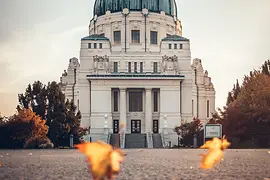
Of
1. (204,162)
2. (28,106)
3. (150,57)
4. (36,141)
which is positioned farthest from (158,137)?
(204,162)

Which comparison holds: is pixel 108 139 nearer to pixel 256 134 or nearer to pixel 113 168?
pixel 256 134

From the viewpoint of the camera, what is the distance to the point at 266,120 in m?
50.8

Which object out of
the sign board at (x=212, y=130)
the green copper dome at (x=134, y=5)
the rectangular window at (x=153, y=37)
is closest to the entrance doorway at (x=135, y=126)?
the rectangular window at (x=153, y=37)

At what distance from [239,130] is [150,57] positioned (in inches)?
1227

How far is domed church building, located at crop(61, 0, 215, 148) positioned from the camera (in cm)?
7788

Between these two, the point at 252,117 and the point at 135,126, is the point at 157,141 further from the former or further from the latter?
the point at 252,117

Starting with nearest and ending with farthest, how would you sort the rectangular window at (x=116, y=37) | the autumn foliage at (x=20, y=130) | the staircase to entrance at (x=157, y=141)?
the autumn foliage at (x=20, y=130) < the staircase to entrance at (x=157, y=141) < the rectangular window at (x=116, y=37)

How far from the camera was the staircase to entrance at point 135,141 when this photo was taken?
68.1 m

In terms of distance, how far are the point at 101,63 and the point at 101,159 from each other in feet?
257

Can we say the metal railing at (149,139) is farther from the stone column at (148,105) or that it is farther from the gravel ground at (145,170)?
the gravel ground at (145,170)

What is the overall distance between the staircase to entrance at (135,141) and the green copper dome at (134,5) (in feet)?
76.7

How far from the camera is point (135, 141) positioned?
7056 cm

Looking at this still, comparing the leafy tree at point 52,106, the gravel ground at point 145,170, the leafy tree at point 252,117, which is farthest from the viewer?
the leafy tree at point 52,106

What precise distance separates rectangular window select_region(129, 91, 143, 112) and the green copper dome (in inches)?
587
